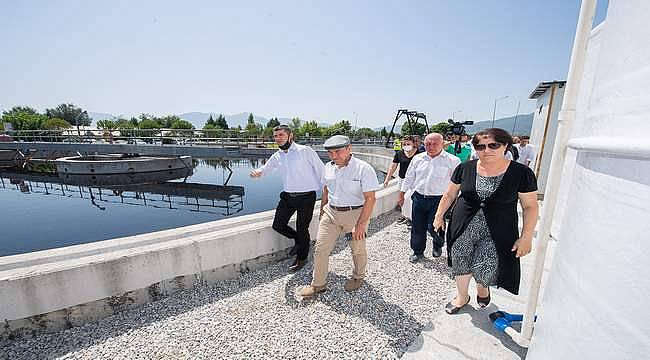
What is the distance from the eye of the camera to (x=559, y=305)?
1182 millimetres

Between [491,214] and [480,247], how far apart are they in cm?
33

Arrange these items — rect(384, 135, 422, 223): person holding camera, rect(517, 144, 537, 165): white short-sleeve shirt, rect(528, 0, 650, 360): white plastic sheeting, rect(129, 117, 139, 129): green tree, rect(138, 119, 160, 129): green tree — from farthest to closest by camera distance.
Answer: rect(129, 117, 139, 129): green tree
rect(138, 119, 160, 129): green tree
rect(517, 144, 537, 165): white short-sleeve shirt
rect(384, 135, 422, 223): person holding camera
rect(528, 0, 650, 360): white plastic sheeting

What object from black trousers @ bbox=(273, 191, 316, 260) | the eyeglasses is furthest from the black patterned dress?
black trousers @ bbox=(273, 191, 316, 260)

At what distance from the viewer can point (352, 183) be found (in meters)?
2.86

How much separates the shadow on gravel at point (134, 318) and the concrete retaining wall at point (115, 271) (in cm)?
7

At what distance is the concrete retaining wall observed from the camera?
2.37 meters

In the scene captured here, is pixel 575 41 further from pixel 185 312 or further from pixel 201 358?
pixel 185 312

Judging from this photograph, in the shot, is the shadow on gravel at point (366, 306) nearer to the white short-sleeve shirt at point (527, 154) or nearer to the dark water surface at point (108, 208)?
the white short-sleeve shirt at point (527, 154)

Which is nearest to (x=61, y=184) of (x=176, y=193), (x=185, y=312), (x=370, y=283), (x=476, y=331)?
(x=176, y=193)

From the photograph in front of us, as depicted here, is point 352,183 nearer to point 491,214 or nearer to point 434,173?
point 491,214

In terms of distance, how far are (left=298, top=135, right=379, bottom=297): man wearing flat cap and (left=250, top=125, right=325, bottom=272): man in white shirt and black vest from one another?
529 mm

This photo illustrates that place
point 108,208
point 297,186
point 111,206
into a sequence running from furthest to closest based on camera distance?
point 111,206, point 108,208, point 297,186

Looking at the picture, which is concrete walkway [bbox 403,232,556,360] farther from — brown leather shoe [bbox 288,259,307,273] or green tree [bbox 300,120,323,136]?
green tree [bbox 300,120,323,136]

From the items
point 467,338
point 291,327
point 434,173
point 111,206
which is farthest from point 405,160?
point 111,206
